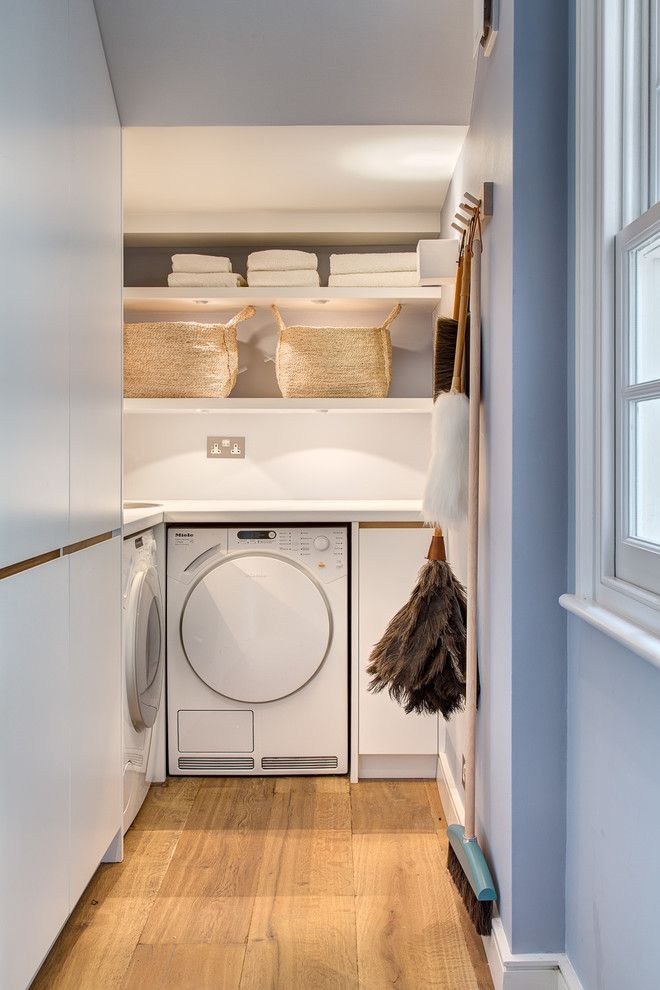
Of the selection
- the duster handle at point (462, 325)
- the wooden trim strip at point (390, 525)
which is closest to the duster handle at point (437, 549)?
the duster handle at point (462, 325)

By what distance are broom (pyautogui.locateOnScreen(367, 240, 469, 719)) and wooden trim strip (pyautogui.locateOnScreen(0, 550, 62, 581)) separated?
2.75 feet

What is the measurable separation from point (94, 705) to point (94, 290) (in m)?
0.99

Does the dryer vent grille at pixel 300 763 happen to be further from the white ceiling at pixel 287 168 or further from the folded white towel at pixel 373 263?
the white ceiling at pixel 287 168

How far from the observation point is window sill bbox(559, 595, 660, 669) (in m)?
1.04

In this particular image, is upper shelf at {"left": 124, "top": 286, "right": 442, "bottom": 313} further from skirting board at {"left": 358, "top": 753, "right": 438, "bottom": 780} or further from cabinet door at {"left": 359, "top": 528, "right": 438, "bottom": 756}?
skirting board at {"left": 358, "top": 753, "right": 438, "bottom": 780}

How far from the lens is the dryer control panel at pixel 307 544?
2.72 metres

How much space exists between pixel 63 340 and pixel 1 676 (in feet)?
2.29

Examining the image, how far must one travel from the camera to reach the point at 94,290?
1904mm

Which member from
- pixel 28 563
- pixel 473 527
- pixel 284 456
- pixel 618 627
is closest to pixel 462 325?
pixel 473 527

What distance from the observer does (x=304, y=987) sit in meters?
1.62

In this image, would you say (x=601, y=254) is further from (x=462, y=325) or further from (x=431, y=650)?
(x=431, y=650)

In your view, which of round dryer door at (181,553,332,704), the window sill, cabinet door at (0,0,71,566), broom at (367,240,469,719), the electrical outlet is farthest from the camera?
the electrical outlet

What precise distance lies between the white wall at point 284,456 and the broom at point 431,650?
1351mm

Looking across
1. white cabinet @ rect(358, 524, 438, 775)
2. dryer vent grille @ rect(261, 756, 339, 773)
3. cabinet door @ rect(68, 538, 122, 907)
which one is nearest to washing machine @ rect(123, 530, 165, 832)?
cabinet door @ rect(68, 538, 122, 907)
